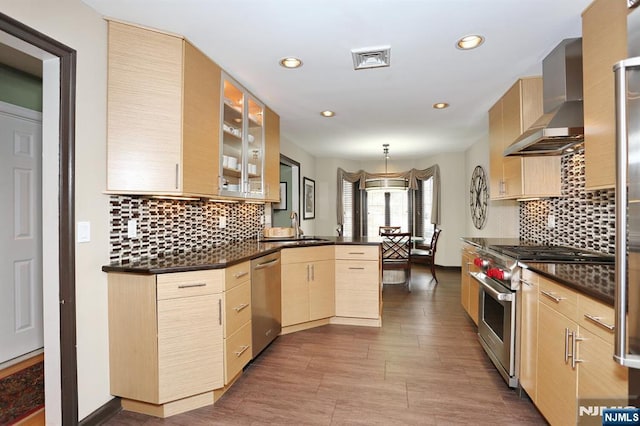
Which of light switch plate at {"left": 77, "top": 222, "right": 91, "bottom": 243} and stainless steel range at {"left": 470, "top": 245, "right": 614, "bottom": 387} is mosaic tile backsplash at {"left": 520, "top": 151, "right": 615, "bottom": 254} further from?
light switch plate at {"left": 77, "top": 222, "right": 91, "bottom": 243}

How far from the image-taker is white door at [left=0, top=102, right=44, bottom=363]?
2533mm

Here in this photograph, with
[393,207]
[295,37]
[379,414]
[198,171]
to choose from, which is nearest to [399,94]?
[295,37]

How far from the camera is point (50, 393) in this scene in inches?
67.6

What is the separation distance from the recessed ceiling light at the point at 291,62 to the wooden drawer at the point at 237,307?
69.7 inches

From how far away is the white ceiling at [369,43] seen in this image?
1865 millimetres

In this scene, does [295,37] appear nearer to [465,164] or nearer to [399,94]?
[399,94]

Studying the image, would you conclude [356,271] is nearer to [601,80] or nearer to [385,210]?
[601,80]

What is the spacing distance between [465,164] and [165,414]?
6.42m

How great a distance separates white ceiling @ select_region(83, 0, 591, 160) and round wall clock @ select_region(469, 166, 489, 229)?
1.79 m

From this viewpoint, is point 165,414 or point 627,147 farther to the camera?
point 165,414

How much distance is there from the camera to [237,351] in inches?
89.2

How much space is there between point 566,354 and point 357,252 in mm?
2071

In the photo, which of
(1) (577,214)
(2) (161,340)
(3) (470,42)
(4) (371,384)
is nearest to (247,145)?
(2) (161,340)

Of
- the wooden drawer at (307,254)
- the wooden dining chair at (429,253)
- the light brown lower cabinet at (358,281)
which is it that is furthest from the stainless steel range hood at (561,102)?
the wooden dining chair at (429,253)
